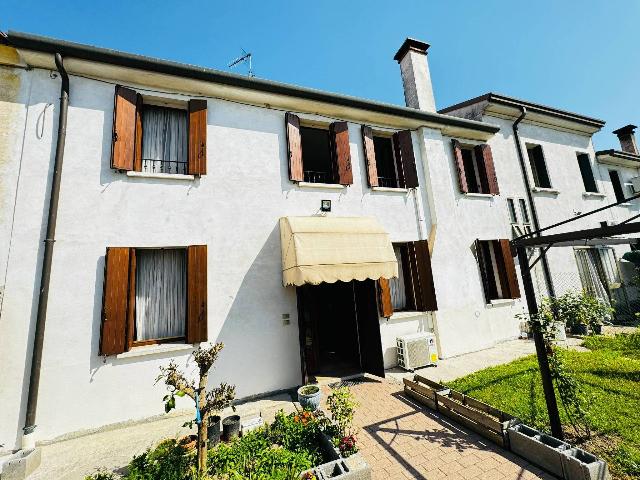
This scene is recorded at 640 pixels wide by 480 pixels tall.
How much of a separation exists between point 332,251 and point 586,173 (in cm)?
1841

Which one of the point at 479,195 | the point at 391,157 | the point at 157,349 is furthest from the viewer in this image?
the point at 479,195

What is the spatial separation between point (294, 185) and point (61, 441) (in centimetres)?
843

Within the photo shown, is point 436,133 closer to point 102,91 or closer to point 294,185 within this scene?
point 294,185

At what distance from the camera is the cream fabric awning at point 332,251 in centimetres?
742

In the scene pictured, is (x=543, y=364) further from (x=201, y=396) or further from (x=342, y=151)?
(x=342, y=151)

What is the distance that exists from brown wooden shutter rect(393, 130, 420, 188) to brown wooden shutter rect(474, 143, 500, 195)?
4129 millimetres

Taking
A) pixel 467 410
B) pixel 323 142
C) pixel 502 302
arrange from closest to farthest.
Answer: pixel 467 410 < pixel 502 302 < pixel 323 142

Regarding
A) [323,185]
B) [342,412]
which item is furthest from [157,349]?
[323,185]

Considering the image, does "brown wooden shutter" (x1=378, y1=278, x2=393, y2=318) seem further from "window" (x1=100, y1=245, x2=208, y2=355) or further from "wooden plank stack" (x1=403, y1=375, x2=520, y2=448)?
"window" (x1=100, y1=245, x2=208, y2=355)

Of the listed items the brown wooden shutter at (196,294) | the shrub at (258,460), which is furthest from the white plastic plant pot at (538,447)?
the brown wooden shutter at (196,294)

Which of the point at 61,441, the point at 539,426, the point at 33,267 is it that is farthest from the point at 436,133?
the point at 61,441

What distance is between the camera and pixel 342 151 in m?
9.98

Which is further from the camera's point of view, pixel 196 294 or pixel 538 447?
pixel 196 294

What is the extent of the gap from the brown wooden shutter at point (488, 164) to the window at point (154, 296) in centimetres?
1232
